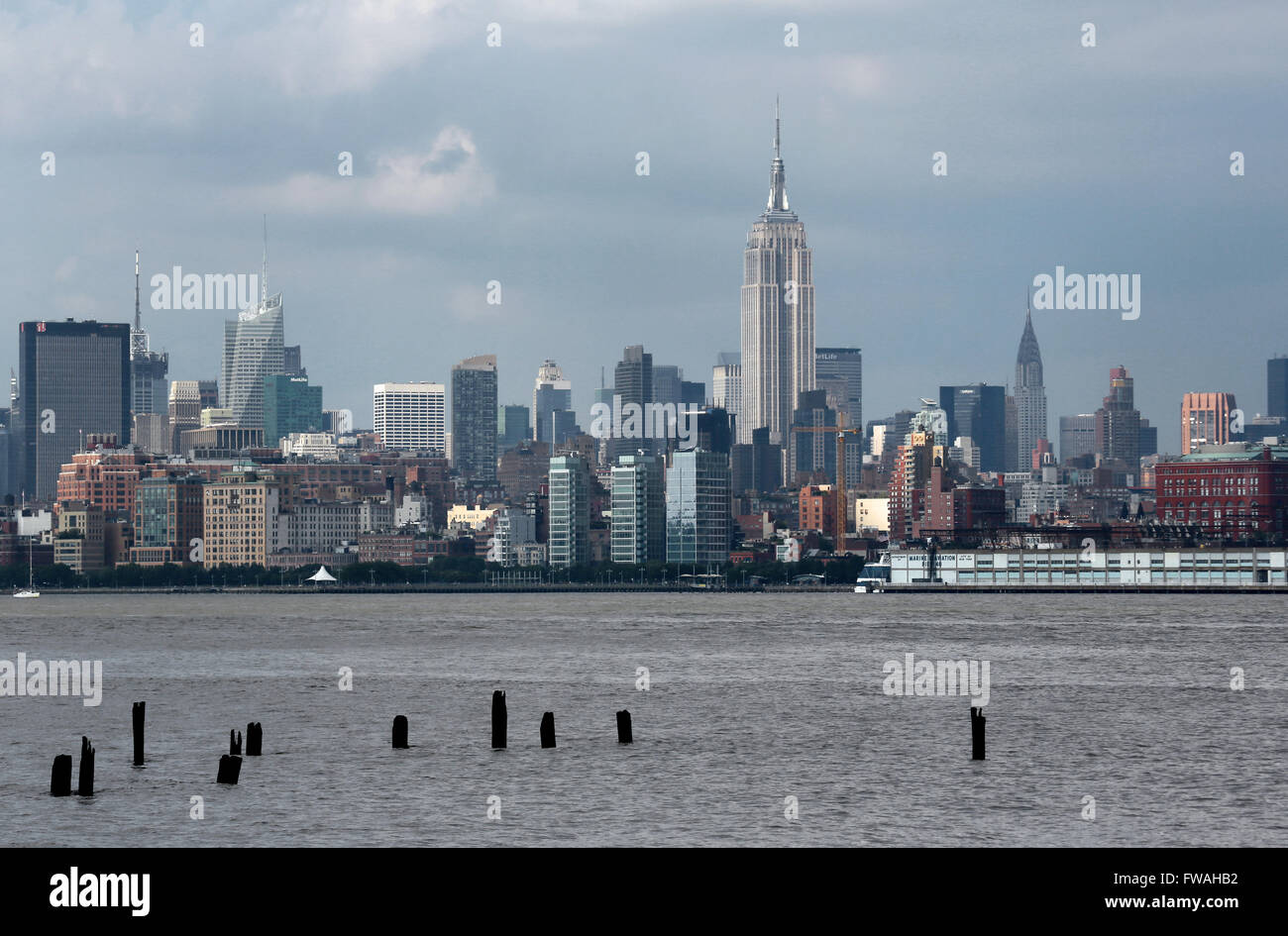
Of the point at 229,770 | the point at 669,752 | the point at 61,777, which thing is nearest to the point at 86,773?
the point at 61,777

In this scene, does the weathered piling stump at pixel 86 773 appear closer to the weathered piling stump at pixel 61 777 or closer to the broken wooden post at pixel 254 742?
the weathered piling stump at pixel 61 777

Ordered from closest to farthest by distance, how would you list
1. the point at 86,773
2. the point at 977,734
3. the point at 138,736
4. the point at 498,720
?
the point at 86,773
the point at 138,736
the point at 977,734
the point at 498,720

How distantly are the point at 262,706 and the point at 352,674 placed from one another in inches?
811

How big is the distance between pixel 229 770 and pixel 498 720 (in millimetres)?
10667

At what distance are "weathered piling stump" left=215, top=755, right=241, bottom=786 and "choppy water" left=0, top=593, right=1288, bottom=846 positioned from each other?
0.51 meters

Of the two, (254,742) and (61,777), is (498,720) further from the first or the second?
(61,777)

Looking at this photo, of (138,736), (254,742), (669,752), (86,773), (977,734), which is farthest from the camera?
(669,752)

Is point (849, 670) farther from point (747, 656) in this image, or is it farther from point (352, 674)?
point (352, 674)

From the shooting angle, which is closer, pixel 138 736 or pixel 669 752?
pixel 138 736

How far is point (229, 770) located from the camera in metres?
48.2

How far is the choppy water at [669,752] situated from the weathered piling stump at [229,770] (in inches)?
19.9
